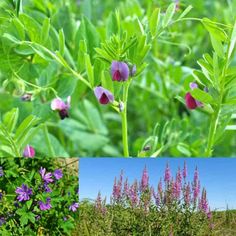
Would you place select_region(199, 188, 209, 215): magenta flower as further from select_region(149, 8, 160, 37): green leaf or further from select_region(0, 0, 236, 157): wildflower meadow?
select_region(149, 8, 160, 37): green leaf

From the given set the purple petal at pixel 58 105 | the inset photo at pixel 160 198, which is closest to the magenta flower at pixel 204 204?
the inset photo at pixel 160 198

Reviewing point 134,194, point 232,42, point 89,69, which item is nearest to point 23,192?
point 134,194

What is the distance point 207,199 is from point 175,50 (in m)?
1.18

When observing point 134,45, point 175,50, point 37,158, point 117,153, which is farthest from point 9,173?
point 175,50

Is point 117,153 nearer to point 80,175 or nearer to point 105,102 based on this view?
point 80,175

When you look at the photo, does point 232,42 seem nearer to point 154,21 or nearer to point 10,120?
point 154,21

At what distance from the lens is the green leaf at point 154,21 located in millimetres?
1652

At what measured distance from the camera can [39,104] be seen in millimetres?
1921

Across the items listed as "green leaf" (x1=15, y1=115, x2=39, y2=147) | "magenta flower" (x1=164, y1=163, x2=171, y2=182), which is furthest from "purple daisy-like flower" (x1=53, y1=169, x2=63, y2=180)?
"magenta flower" (x1=164, y1=163, x2=171, y2=182)

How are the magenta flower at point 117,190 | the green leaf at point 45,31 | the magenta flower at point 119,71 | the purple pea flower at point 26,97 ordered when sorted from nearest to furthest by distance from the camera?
the magenta flower at point 119,71 < the green leaf at point 45,31 < the magenta flower at point 117,190 < the purple pea flower at point 26,97

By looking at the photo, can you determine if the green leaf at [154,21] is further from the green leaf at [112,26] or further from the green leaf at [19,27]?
the green leaf at [19,27]

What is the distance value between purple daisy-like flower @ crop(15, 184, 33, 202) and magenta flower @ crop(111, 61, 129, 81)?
40 centimetres

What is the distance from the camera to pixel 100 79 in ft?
5.60

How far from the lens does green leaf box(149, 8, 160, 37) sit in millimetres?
1652
